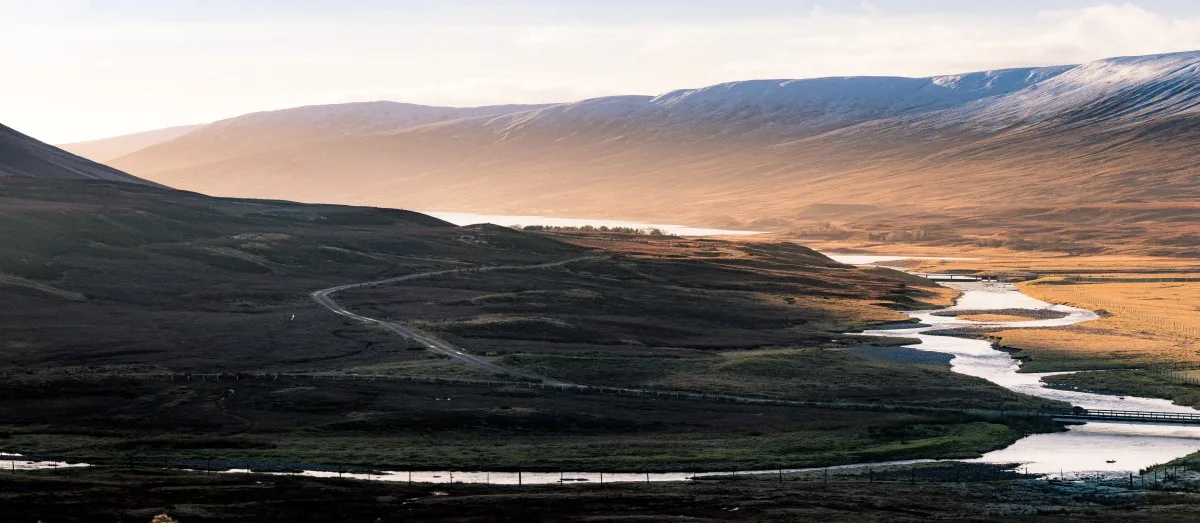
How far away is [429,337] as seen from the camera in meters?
121

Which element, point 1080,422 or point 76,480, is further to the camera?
point 1080,422

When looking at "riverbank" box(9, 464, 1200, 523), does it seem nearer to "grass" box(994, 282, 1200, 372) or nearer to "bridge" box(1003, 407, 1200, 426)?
A: "bridge" box(1003, 407, 1200, 426)

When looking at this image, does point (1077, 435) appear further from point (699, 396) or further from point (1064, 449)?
point (699, 396)

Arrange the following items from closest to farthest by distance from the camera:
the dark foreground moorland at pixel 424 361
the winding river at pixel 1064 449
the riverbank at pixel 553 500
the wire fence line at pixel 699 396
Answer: the riverbank at pixel 553 500 → the winding river at pixel 1064 449 → the dark foreground moorland at pixel 424 361 → the wire fence line at pixel 699 396

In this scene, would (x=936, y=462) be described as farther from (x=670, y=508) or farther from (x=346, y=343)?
(x=346, y=343)

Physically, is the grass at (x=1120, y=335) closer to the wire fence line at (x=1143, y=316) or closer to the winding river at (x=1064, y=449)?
the wire fence line at (x=1143, y=316)

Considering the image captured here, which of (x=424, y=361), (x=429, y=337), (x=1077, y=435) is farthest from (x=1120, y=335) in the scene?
(x=424, y=361)

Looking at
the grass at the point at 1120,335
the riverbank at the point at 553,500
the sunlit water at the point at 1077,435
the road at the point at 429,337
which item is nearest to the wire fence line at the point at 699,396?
the sunlit water at the point at 1077,435

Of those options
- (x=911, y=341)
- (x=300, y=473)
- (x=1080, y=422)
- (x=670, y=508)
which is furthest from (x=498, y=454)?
(x=911, y=341)

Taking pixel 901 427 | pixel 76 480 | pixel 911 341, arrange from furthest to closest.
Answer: pixel 911 341, pixel 901 427, pixel 76 480

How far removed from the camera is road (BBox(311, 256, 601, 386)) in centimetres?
10204

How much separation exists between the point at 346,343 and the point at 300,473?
48216 mm

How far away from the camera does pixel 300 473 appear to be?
68.6 metres

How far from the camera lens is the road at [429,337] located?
102m
